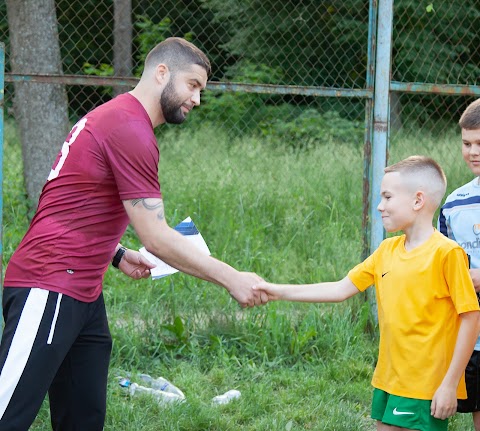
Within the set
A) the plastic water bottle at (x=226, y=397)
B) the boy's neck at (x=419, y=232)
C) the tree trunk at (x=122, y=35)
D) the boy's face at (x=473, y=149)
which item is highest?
the tree trunk at (x=122, y=35)

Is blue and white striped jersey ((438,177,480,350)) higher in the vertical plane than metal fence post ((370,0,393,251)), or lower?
lower

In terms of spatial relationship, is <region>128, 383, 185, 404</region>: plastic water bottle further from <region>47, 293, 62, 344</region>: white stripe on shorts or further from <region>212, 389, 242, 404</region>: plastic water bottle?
<region>47, 293, 62, 344</region>: white stripe on shorts

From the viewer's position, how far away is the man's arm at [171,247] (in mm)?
3246

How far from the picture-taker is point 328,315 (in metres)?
5.98

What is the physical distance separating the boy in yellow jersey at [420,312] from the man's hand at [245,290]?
1.86 ft

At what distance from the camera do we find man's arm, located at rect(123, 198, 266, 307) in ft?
10.6

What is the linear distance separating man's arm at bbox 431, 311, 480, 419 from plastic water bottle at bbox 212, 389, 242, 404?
76.6 inches

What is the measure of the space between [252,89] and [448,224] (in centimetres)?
218

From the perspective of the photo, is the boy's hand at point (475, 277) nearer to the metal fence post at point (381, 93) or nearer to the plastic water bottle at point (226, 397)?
the plastic water bottle at point (226, 397)

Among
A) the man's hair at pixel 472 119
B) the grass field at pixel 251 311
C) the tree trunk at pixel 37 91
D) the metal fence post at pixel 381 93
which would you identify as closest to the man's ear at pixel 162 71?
the man's hair at pixel 472 119

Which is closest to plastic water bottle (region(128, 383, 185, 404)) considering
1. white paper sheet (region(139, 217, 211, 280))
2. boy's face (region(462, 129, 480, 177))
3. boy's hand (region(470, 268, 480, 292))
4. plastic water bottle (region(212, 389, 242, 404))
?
plastic water bottle (region(212, 389, 242, 404))

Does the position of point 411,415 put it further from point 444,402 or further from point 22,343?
point 22,343

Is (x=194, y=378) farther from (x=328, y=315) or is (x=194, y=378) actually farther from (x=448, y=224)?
(x=448, y=224)

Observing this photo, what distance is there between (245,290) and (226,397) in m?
1.59
